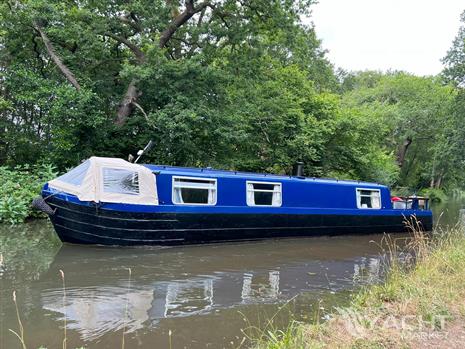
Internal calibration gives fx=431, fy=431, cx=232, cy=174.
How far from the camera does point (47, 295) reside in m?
5.93

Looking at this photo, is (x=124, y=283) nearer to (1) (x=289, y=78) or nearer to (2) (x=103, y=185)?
(2) (x=103, y=185)

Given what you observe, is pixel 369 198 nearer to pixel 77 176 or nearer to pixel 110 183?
pixel 110 183

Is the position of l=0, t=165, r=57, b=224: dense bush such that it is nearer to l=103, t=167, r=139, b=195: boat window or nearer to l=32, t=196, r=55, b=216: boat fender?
l=32, t=196, r=55, b=216: boat fender

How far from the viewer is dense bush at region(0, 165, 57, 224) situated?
37.0 feet

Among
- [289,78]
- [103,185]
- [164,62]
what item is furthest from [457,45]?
[103,185]

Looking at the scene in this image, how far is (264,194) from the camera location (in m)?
11.3

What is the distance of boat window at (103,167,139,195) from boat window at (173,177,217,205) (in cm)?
96

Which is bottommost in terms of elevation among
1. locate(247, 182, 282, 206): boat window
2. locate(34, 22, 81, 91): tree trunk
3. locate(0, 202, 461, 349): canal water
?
locate(0, 202, 461, 349): canal water

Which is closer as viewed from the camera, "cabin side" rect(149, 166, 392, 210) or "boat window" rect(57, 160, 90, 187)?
"boat window" rect(57, 160, 90, 187)

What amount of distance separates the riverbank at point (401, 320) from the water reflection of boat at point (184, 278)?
1623 mm

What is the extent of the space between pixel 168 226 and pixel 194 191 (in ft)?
3.50

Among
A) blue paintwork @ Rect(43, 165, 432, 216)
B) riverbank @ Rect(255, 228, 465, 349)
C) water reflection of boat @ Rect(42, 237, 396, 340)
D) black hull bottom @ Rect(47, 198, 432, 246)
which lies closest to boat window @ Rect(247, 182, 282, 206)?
blue paintwork @ Rect(43, 165, 432, 216)

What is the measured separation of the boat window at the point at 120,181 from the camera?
8.97 m

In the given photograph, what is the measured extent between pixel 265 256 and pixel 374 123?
42.1ft
